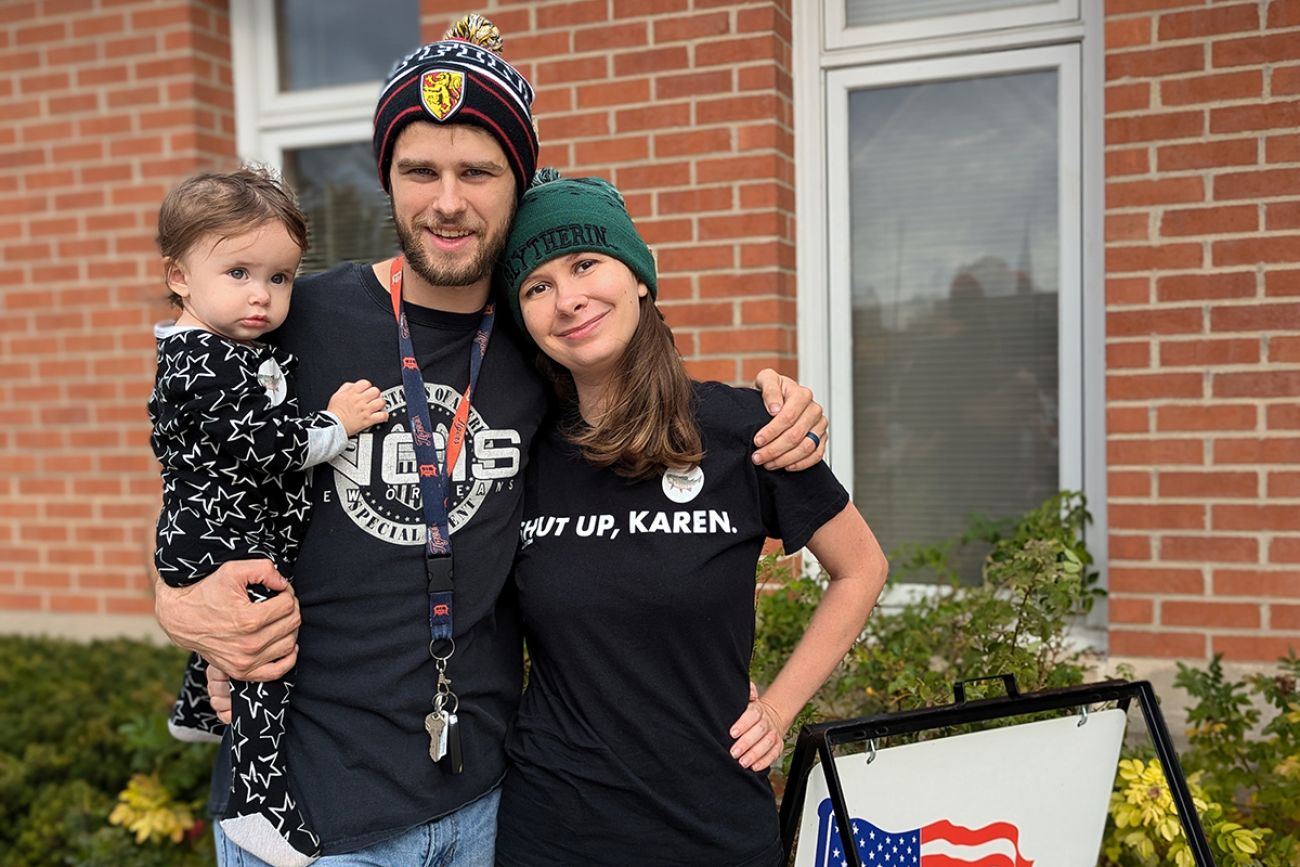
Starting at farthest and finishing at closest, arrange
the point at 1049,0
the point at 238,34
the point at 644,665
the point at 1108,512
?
the point at 238,34 < the point at 1049,0 < the point at 1108,512 < the point at 644,665

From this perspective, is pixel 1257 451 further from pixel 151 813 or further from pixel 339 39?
pixel 339 39

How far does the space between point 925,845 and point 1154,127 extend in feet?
7.41

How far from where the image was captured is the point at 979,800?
2338mm

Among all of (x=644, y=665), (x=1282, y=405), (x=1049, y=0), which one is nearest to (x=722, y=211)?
(x=1049, y=0)

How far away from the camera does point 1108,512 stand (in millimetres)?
3424

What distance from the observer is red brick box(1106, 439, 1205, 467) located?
3303 mm

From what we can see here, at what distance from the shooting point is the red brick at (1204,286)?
3.24 metres

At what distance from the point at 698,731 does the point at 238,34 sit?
4019 millimetres

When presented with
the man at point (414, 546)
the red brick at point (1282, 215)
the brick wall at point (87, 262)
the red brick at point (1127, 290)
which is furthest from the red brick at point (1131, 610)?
the brick wall at point (87, 262)

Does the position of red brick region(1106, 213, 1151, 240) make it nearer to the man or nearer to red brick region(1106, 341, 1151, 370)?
red brick region(1106, 341, 1151, 370)

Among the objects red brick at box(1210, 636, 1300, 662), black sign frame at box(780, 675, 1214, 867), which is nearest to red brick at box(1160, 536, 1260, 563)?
red brick at box(1210, 636, 1300, 662)

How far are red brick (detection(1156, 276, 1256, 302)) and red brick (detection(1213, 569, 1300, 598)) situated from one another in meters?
0.82

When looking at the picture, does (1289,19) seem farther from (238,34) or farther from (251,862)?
(238,34)

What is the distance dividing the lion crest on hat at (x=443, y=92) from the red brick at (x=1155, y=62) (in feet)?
7.46
